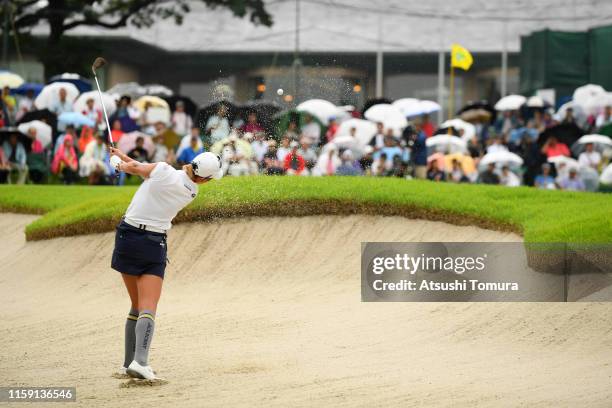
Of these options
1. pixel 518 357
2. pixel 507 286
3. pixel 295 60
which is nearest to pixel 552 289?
pixel 507 286

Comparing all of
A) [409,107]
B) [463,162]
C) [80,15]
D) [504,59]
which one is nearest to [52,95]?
[80,15]

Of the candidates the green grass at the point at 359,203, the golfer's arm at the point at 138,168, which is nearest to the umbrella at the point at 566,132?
the green grass at the point at 359,203

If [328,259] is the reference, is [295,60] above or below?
above

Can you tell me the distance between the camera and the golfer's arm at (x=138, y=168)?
980 centimetres

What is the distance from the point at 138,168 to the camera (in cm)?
985

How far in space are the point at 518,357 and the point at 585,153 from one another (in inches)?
575

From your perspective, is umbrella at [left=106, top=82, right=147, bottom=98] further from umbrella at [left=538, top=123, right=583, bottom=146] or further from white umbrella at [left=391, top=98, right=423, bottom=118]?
umbrella at [left=538, top=123, right=583, bottom=146]

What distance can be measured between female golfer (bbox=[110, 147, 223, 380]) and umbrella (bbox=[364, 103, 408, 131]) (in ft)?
50.1

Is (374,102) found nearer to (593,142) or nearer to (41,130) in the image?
(593,142)

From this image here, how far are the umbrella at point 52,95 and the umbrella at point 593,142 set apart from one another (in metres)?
11.4

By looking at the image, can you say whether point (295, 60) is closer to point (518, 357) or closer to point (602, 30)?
point (602, 30)

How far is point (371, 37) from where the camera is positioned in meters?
28.9

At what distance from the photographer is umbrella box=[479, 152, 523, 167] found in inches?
953

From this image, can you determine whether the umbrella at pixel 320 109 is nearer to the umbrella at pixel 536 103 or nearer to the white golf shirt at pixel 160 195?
the umbrella at pixel 536 103
